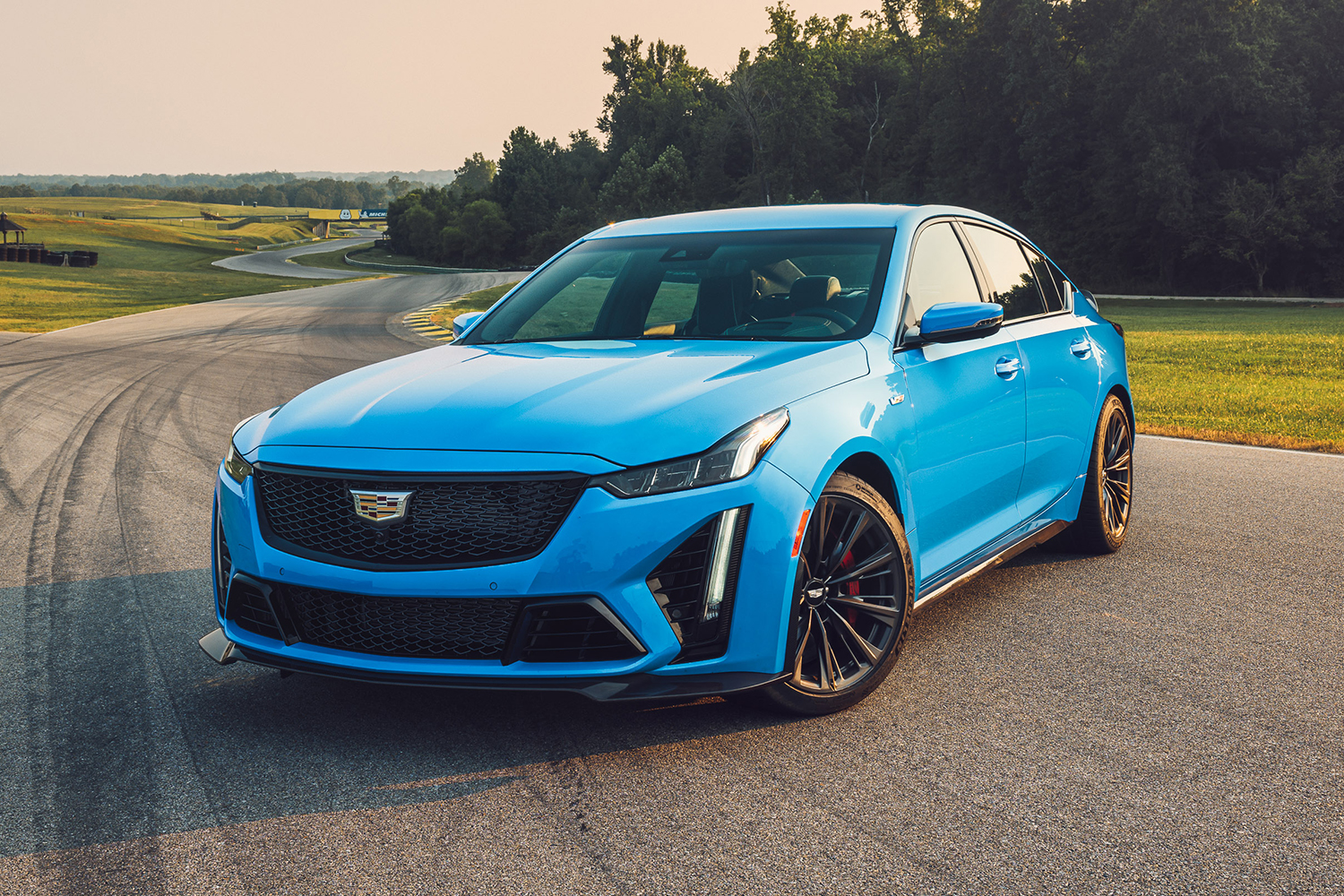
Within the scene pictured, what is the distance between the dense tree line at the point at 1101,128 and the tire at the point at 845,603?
45.5 m

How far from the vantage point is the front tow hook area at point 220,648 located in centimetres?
358

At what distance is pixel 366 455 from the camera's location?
3.24 metres

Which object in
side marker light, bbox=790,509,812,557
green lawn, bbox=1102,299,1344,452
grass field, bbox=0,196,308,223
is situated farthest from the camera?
grass field, bbox=0,196,308,223

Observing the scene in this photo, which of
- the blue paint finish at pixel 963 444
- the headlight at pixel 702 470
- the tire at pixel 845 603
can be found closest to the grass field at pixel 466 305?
the blue paint finish at pixel 963 444

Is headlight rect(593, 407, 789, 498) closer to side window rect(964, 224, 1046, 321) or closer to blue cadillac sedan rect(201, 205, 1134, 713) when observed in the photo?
blue cadillac sedan rect(201, 205, 1134, 713)

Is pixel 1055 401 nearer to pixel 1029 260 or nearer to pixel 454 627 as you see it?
pixel 1029 260

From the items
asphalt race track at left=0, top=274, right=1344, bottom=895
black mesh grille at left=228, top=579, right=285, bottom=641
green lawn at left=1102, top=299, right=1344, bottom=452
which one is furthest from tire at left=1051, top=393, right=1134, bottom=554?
green lawn at left=1102, top=299, right=1344, bottom=452

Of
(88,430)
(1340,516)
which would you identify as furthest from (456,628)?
(88,430)

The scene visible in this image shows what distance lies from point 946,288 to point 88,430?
361 inches

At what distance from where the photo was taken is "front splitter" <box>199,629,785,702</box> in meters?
3.11

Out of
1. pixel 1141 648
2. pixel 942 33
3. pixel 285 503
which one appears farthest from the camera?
pixel 942 33

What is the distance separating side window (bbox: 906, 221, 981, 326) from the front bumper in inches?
54.6

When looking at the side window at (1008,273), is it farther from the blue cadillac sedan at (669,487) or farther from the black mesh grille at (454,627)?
the black mesh grille at (454,627)

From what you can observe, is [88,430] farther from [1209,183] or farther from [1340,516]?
[1209,183]
